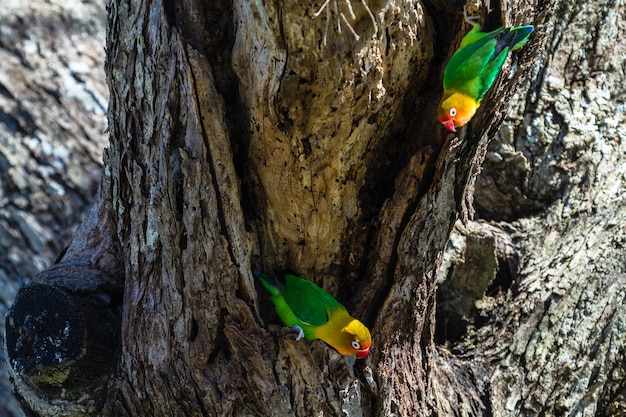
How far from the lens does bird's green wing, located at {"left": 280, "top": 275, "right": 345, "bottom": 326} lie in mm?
1905

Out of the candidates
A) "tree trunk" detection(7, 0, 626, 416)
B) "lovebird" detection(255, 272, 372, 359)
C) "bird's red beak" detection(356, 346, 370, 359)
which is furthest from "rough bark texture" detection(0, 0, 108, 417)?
"bird's red beak" detection(356, 346, 370, 359)

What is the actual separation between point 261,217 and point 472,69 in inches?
27.8

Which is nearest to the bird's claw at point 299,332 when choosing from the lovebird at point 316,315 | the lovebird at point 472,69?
the lovebird at point 316,315

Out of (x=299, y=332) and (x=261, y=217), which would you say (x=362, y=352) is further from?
(x=261, y=217)

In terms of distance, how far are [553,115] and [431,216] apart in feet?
2.80

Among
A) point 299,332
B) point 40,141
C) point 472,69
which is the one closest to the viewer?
point 472,69

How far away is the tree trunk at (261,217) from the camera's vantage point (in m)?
1.69

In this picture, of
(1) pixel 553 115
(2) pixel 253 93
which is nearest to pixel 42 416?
(2) pixel 253 93

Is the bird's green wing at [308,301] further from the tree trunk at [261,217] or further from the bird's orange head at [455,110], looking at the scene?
the bird's orange head at [455,110]

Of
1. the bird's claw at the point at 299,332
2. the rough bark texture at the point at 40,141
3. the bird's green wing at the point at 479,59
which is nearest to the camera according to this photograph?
the bird's green wing at the point at 479,59

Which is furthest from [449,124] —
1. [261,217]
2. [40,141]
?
[40,141]

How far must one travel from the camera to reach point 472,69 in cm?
164

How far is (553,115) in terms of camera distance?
244 cm

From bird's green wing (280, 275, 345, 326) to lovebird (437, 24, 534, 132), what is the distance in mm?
595
